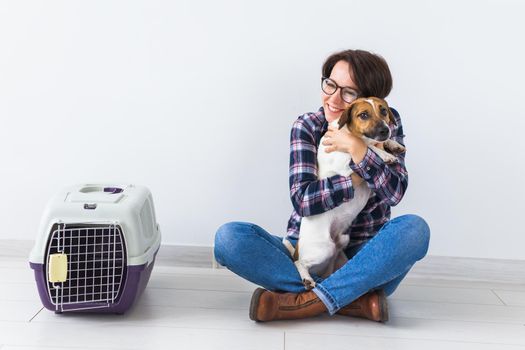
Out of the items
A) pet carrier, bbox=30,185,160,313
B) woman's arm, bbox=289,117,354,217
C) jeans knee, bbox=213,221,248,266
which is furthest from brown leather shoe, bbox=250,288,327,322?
pet carrier, bbox=30,185,160,313

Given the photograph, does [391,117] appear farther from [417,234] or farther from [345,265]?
[345,265]

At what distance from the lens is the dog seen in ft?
6.64

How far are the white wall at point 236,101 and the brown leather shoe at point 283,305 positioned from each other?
623 millimetres

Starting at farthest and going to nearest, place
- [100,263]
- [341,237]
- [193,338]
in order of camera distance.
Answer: [341,237], [100,263], [193,338]

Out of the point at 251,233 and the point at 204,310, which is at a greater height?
the point at 251,233

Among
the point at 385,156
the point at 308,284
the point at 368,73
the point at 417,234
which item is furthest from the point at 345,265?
the point at 368,73

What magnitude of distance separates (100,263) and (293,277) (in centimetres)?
58

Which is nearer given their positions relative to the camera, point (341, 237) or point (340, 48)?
point (341, 237)

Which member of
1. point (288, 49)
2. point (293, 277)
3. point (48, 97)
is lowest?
point (293, 277)

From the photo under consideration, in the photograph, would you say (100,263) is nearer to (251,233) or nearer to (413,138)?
(251,233)

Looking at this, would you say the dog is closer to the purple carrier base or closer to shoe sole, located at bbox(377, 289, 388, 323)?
shoe sole, located at bbox(377, 289, 388, 323)

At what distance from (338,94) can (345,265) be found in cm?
53

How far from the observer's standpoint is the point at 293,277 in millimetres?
2080

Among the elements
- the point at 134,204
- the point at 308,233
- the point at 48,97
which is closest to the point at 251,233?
the point at 308,233
